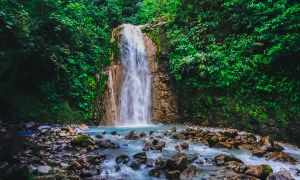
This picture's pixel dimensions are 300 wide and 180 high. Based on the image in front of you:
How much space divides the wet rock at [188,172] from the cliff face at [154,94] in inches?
275

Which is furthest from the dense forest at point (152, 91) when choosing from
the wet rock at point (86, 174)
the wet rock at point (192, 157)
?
the wet rock at point (86, 174)

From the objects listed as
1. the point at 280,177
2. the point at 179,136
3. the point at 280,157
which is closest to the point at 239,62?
the point at 179,136

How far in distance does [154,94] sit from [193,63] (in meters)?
2.46

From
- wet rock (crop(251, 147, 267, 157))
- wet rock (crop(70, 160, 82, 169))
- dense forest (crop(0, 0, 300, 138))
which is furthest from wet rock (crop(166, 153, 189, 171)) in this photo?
dense forest (crop(0, 0, 300, 138))

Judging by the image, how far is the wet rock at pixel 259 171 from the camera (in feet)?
16.3

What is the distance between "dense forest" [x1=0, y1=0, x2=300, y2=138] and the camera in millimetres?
8828

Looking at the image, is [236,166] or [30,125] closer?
[236,166]

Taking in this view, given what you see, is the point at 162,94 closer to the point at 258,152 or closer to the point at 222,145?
the point at 222,145

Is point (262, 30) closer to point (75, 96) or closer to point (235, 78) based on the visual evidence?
point (235, 78)

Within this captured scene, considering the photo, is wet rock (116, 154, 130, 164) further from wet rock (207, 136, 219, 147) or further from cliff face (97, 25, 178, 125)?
cliff face (97, 25, 178, 125)

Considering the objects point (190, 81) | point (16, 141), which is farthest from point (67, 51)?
point (16, 141)

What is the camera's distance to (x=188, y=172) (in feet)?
16.8

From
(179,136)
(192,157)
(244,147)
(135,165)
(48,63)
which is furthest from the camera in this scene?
(48,63)

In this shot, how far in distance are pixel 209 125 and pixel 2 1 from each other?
26.8 ft
